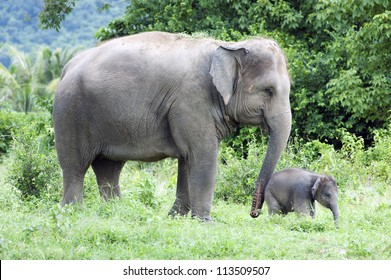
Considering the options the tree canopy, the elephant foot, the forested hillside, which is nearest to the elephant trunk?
the elephant foot

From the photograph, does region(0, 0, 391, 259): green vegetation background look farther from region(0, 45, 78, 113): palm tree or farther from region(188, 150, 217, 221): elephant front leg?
region(0, 45, 78, 113): palm tree

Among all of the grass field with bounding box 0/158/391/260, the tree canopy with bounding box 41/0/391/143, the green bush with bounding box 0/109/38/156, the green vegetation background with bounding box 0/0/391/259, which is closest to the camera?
the grass field with bounding box 0/158/391/260

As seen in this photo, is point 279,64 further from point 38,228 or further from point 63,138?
point 38,228

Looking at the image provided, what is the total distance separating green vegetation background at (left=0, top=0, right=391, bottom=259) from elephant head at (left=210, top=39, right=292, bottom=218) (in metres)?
0.87

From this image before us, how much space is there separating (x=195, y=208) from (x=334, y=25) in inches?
381

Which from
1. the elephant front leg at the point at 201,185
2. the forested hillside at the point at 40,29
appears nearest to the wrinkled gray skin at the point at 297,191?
the elephant front leg at the point at 201,185

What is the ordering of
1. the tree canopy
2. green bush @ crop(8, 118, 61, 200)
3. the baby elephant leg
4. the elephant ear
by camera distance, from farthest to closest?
the tree canopy, green bush @ crop(8, 118, 61, 200), the baby elephant leg, the elephant ear

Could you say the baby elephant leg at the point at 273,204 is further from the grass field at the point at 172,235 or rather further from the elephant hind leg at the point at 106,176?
the elephant hind leg at the point at 106,176

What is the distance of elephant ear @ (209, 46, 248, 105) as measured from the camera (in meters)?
9.60

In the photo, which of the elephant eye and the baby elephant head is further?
the baby elephant head

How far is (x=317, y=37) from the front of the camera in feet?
65.4

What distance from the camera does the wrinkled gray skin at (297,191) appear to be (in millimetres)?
10109

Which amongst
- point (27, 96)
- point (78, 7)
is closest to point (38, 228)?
point (27, 96)

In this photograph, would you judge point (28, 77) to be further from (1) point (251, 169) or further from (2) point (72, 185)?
(2) point (72, 185)
